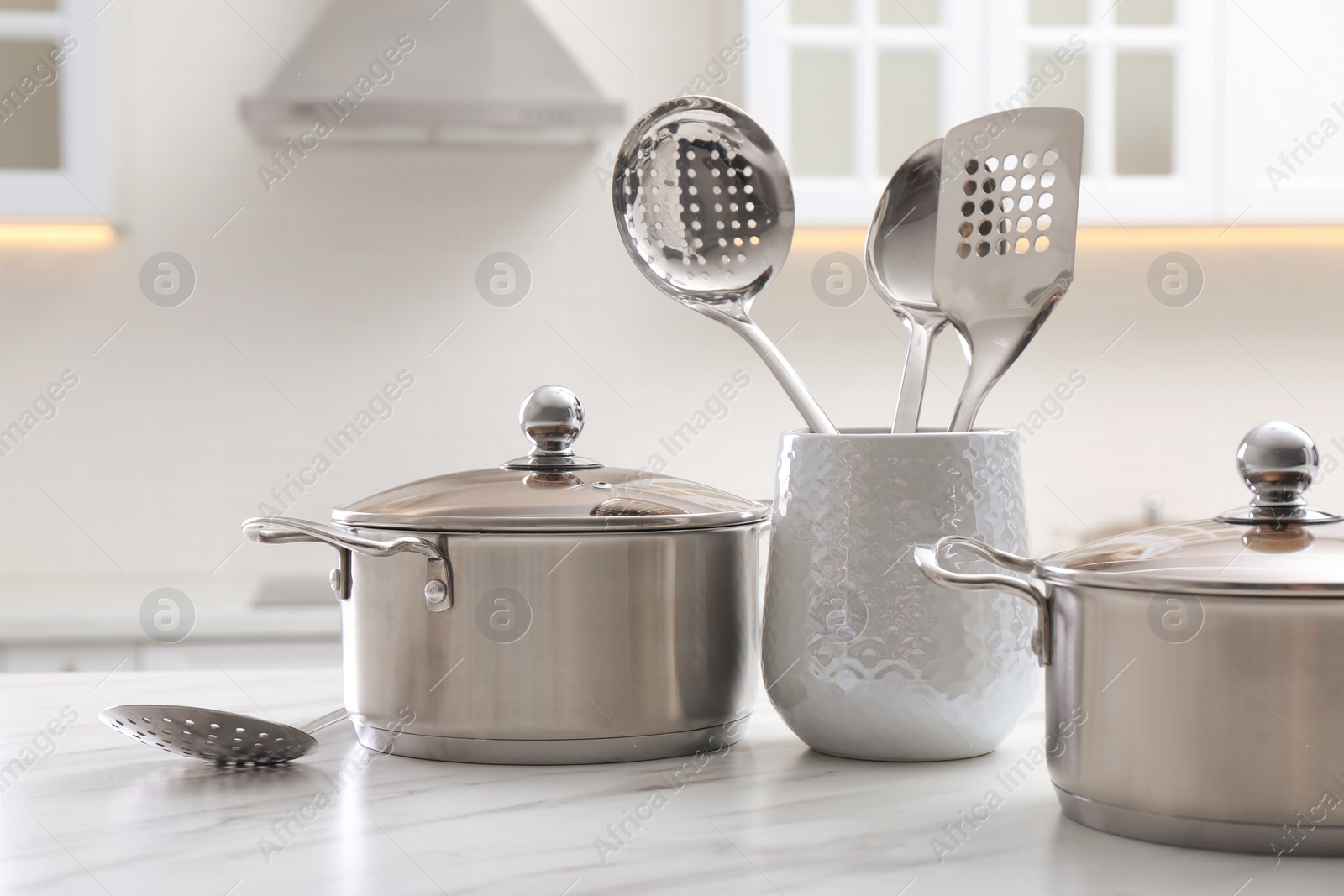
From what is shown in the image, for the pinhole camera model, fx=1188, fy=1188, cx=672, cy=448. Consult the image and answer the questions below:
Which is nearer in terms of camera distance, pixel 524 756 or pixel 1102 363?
pixel 524 756

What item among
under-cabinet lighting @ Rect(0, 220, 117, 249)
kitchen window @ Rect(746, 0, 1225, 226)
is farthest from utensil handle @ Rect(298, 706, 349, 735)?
under-cabinet lighting @ Rect(0, 220, 117, 249)

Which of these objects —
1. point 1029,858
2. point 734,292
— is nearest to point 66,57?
point 734,292

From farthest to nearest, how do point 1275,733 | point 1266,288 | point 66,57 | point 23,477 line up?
point 1266,288
point 23,477
point 66,57
point 1275,733

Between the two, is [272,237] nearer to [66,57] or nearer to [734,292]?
[66,57]

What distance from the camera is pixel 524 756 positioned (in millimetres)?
561

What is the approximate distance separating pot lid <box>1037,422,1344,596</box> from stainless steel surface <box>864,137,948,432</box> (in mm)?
187

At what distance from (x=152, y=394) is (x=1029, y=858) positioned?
6.87 ft

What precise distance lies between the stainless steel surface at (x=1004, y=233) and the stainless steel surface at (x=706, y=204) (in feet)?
0.32

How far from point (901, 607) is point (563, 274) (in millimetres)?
1813

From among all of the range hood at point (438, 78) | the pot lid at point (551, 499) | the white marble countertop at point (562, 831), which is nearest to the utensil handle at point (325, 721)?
the white marble countertop at point (562, 831)

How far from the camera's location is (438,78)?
2070 mm

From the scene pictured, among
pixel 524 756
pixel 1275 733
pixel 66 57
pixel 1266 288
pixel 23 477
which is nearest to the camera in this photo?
pixel 1275 733

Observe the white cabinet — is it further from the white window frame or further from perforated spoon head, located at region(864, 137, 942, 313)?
perforated spoon head, located at region(864, 137, 942, 313)

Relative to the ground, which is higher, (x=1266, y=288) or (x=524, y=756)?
(x=1266, y=288)
